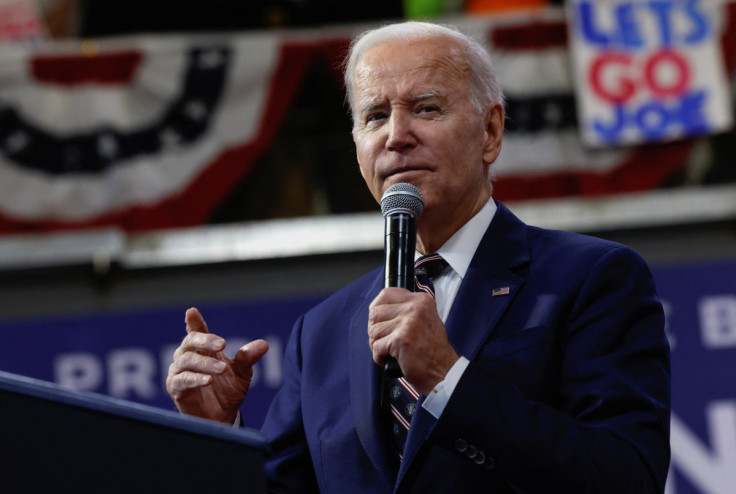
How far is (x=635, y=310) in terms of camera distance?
5.02 feet

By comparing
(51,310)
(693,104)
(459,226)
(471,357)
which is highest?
(459,226)

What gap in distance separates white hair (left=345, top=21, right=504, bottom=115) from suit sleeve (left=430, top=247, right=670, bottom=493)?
37cm

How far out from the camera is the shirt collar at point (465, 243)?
1729 millimetres

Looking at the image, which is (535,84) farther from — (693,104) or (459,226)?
(459,226)

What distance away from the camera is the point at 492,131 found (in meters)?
1.84

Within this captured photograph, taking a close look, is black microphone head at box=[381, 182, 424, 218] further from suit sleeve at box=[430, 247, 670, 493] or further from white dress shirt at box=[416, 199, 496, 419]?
suit sleeve at box=[430, 247, 670, 493]

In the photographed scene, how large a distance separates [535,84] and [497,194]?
21.4 inches

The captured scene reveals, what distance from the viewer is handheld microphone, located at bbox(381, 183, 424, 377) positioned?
149 centimetres

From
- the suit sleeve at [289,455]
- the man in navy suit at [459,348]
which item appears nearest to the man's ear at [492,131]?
the man in navy suit at [459,348]

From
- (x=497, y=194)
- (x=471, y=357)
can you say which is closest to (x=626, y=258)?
(x=471, y=357)

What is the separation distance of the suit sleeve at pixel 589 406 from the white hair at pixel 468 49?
37 cm

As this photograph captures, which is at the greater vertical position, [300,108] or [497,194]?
[300,108]

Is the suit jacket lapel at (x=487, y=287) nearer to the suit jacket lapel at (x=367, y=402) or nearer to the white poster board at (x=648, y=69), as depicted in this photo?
the suit jacket lapel at (x=367, y=402)

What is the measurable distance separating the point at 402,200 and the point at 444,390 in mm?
325
